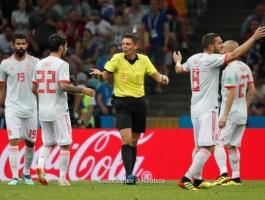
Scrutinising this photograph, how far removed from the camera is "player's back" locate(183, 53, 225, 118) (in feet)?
56.6

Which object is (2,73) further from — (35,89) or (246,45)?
(246,45)

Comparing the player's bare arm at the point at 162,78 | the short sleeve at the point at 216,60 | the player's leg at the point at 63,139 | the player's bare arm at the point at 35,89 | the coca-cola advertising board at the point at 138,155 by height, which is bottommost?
the coca-cola advertising board at the point at 138,155

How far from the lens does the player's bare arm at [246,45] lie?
16.2 meters

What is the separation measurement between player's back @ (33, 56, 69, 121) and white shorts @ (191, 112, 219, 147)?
244 centimetres

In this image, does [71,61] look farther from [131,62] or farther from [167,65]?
[131,62]

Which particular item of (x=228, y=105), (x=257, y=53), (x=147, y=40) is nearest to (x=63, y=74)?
(x=228, y=105)

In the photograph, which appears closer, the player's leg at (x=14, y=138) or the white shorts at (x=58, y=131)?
the white shorts at (x=58, y=131)

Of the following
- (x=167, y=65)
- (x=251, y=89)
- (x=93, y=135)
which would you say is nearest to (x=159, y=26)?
(x=167, y=65)

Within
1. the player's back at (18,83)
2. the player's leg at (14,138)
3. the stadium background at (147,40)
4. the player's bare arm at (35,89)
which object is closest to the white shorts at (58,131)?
the player's bare arm at (35,89)

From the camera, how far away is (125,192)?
1650cm

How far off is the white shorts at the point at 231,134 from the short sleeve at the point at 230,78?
901 millimetres

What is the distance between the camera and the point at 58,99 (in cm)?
1809

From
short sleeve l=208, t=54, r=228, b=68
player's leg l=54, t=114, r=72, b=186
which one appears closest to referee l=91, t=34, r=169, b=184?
player's leg l=54, t=114, r=72, b=186

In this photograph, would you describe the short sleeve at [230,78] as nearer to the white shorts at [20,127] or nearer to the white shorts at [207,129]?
the white shorts at [207,129]
